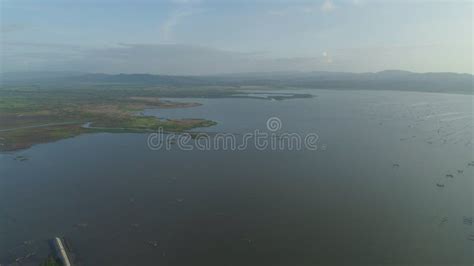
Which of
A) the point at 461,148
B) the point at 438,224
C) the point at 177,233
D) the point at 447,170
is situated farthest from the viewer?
the point at 461,148

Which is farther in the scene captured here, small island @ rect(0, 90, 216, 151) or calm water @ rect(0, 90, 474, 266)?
small island @ rect(0, 90, 216, 151)

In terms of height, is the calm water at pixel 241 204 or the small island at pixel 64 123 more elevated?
the small island at pixel 64 123

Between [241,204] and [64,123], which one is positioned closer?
[241,204]

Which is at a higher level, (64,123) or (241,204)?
(64,123)

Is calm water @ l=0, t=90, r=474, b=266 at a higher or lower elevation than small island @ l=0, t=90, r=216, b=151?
lower

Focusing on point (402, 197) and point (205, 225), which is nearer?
point (205, 225)

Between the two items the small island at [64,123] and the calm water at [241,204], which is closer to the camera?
the calm water at [241,204]

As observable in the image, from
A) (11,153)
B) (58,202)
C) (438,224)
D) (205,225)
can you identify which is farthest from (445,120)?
(11,153)

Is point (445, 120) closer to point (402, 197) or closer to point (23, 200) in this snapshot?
point (402, 197)
